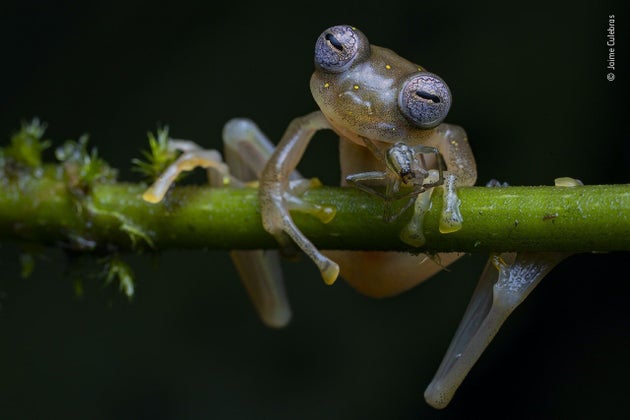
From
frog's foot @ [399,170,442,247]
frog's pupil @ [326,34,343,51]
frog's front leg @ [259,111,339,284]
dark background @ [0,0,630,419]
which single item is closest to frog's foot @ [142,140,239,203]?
frog's front leg @ [259,111,339,284]

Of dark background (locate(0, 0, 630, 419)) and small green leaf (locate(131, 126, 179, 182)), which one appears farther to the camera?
dark background (locate(0, 0, 630, 419))

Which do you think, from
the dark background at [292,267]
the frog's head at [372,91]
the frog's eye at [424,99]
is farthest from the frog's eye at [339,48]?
the dark background at [292,267]

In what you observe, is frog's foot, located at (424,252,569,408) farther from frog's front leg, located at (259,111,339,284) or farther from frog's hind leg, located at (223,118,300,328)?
frog's hind leg, located at (223,118,300,328)

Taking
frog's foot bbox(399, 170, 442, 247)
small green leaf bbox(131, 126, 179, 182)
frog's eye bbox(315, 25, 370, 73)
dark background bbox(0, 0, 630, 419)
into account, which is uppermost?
frog's eye bbox(315, 25, 370, 73)

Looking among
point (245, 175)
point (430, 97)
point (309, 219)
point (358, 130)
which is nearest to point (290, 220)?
point (309, 219)

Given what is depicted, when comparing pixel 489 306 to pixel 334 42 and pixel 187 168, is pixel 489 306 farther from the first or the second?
pixel 187 168

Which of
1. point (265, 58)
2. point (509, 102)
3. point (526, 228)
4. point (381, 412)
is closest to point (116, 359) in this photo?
point (381, 412)

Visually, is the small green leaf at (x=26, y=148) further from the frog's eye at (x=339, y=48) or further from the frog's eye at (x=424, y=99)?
the frog's eye at (x=424, y=99)
